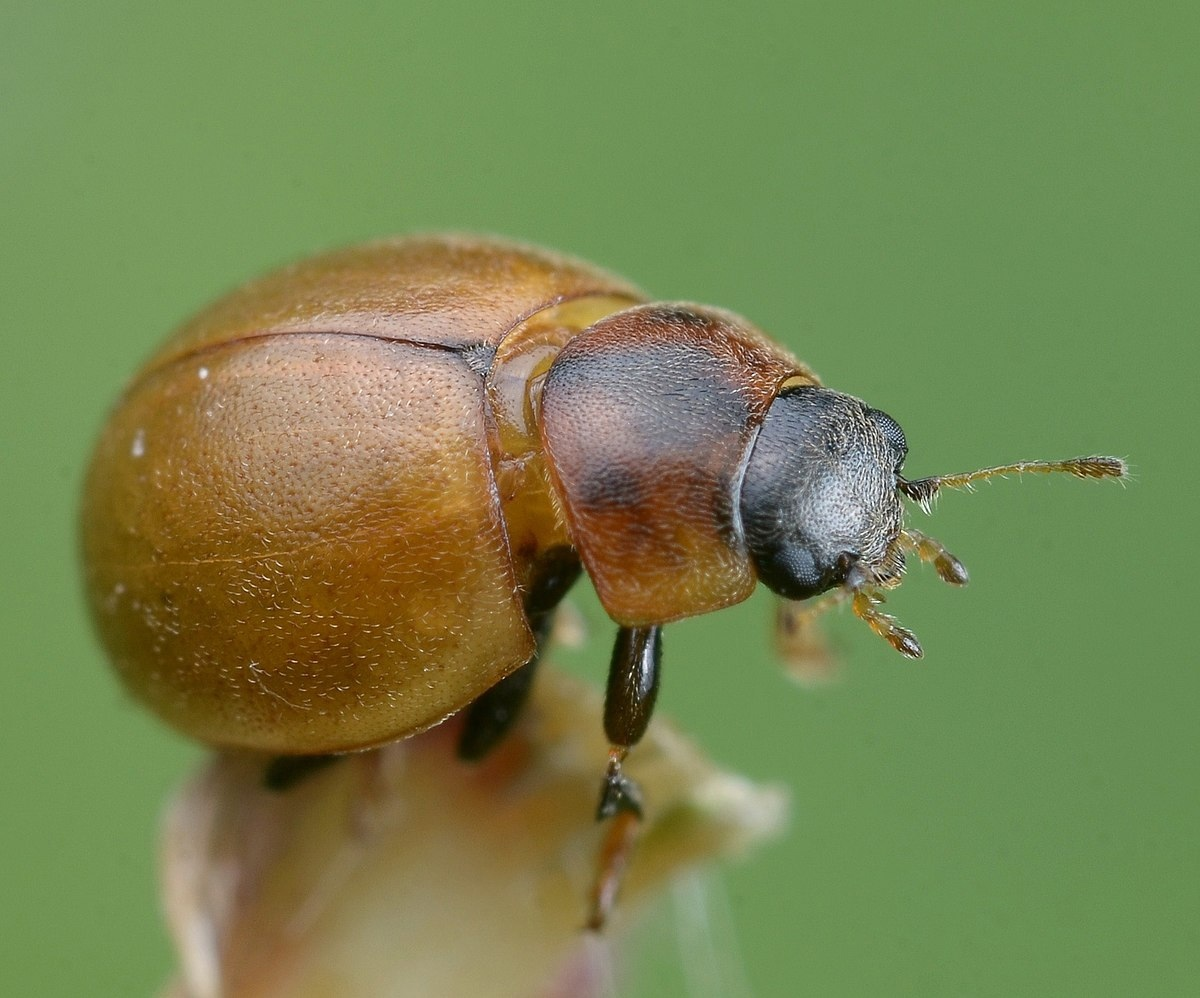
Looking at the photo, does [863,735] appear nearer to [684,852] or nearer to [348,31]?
Result: [684,852]

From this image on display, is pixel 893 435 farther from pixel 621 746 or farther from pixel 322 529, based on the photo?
pixel 322 529

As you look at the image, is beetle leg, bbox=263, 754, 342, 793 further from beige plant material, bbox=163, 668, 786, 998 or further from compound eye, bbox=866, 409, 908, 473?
compound eye, bbox=866, 409, 908, 473

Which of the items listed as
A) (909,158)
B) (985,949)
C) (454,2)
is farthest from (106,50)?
(985,949)

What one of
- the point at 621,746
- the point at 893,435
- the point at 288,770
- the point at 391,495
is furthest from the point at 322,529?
the point at 893,435

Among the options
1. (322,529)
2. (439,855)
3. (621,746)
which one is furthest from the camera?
(439,855)

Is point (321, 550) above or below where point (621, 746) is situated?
above

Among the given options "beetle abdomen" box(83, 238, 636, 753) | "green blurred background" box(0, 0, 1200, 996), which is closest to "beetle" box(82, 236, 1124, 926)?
"beetle abdomen" box(83, 238, 636, 753)
